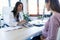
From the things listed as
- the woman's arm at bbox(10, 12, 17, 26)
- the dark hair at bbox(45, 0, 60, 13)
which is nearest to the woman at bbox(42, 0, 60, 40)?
the dark hair at bbox(45, 0, 60, 13)

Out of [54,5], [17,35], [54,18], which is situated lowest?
[17,35]

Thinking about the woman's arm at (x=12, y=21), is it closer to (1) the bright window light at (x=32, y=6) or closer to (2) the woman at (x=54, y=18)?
(2) the woman at (x=54, y=18)

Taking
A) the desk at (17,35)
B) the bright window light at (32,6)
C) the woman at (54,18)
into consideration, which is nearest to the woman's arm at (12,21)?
the desk at (17,35)

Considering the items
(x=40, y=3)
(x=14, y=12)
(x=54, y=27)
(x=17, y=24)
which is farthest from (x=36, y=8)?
(x=54, y=27)

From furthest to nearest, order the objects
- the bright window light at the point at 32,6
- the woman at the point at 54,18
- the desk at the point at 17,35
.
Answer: the bright window light at the point at 32,6 < the desk at the point at 17,35 < the woman at the point at 54,18

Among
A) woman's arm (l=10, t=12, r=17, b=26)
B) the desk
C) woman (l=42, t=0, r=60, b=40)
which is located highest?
woman (l=42, t=0, r=60, b=40)

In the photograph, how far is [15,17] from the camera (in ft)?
10.5

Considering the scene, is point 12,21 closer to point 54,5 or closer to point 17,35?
point 17,35

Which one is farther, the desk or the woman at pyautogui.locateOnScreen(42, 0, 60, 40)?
the desk

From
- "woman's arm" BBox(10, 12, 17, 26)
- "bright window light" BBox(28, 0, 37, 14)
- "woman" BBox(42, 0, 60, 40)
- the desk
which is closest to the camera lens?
"woman" BBox(42, 0, 60, 40)

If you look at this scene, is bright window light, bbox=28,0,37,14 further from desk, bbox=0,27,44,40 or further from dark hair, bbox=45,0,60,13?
dark hair, bbox=45,0,60,13

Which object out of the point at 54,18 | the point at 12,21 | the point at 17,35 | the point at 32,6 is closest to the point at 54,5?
the point at 54,18

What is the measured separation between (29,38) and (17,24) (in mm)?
1032

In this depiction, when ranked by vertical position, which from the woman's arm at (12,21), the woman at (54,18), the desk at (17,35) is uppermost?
the woman at (54,18)
